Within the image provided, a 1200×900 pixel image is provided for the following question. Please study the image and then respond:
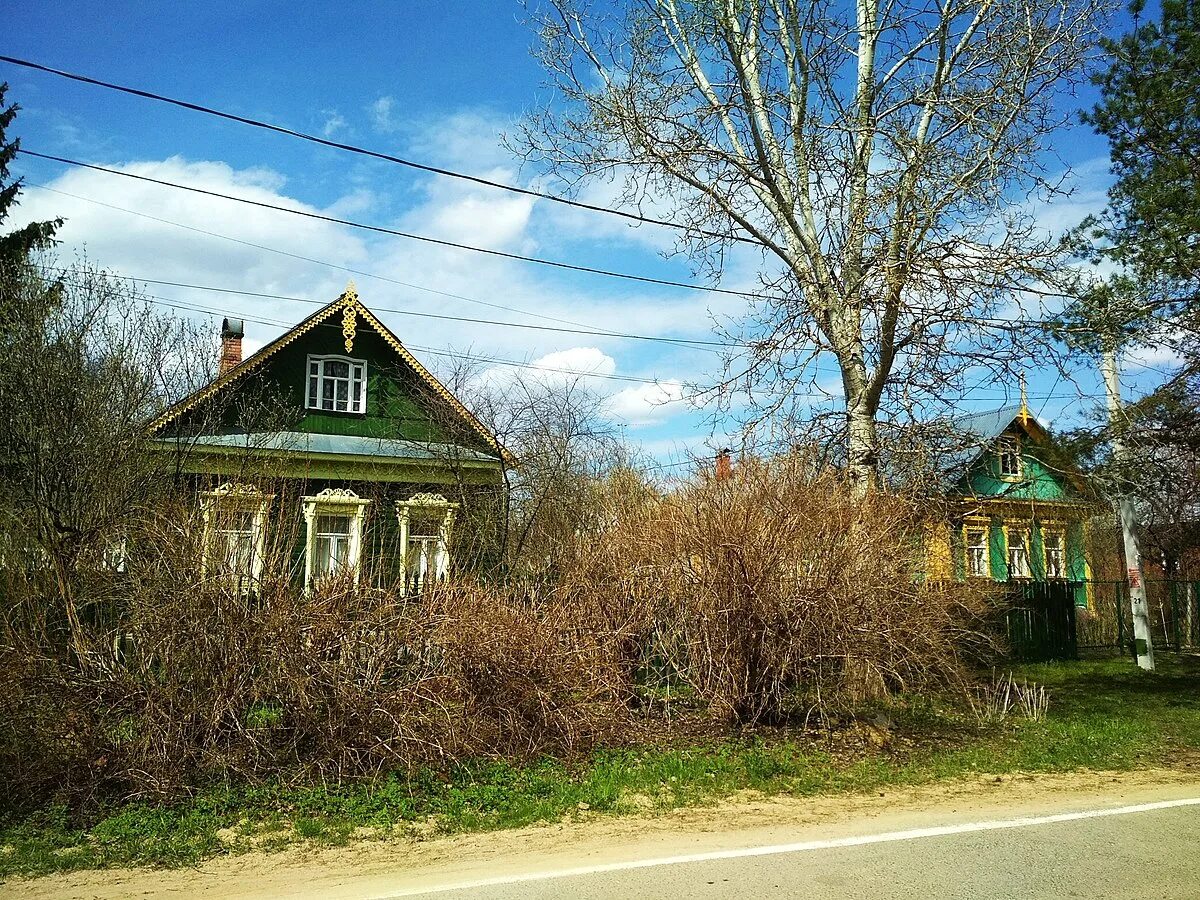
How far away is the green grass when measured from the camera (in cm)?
663

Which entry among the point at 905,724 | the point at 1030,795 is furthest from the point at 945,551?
the point at 1030,795

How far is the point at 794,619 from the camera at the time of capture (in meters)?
9.74

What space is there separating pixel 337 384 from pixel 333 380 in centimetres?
14

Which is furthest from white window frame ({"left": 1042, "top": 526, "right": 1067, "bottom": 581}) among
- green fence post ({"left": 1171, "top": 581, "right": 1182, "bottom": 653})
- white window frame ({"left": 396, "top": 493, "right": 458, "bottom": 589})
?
white window frame ({"left": 396, "top": 493, "right": 458, "bottom": 589})

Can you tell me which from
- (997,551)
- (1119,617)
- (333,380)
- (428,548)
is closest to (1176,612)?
(1119,617)

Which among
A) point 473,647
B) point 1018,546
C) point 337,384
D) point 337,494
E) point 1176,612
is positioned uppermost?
point 337,384

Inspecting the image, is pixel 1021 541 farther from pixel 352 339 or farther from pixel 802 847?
pixel 352 339

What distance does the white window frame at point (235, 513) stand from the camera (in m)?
7.84

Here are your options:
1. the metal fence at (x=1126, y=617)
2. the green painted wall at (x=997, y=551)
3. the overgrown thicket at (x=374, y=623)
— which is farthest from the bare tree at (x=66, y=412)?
the metal fence at (x=1126, y=617)

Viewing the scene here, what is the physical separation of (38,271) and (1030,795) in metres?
14.9

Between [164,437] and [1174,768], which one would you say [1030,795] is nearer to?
[1174,768]

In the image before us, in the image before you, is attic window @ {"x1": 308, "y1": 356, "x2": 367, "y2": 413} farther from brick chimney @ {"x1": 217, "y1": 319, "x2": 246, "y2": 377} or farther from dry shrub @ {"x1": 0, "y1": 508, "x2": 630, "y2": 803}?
dry shrub @ {"x1": 0, "y1": 508, "x2": 630, "y2": 803}

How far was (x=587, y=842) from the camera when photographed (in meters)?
6.80

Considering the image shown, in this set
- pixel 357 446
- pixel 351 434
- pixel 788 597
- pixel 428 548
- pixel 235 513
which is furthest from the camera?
pixel 351 434
